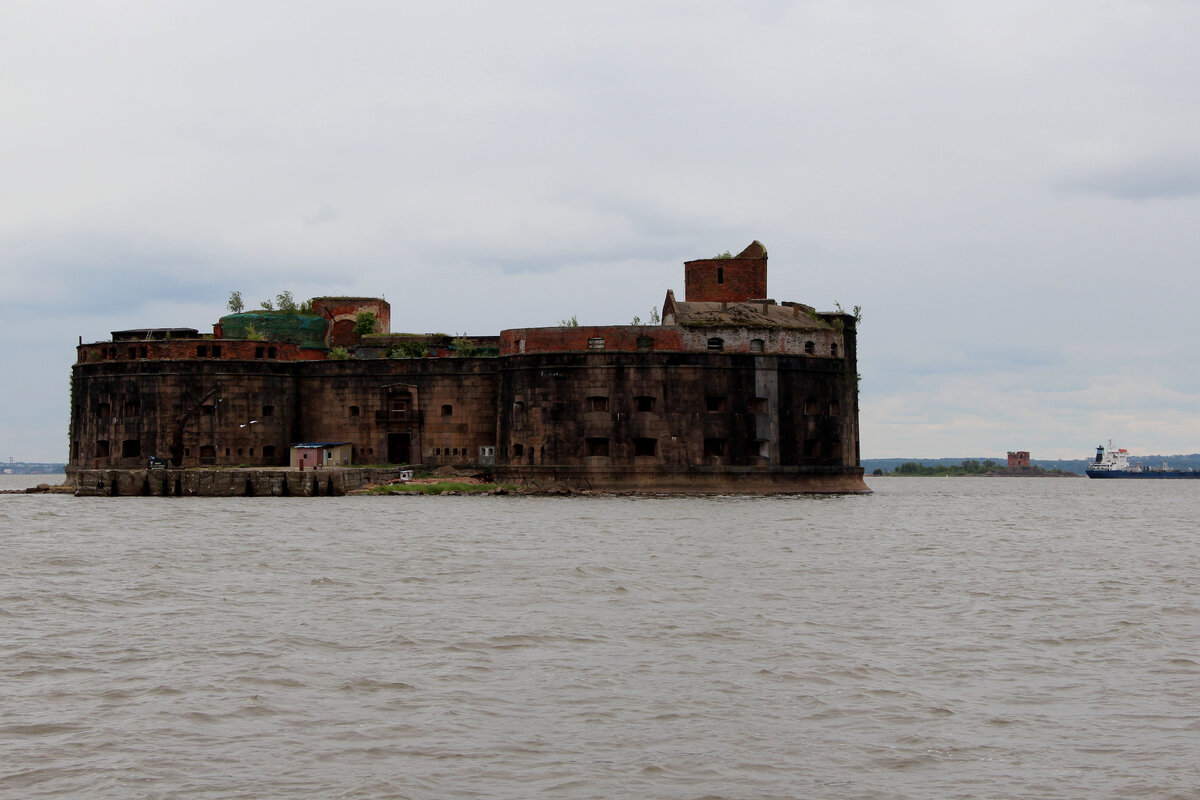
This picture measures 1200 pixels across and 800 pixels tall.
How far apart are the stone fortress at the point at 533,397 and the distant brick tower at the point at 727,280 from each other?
0.29ft

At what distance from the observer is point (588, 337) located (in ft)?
167

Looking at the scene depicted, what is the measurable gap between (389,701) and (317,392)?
4611cm

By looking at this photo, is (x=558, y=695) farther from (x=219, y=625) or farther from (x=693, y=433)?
(x=693, y=433)

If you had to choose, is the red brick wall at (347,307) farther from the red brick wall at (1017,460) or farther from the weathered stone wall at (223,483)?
the red brick wall at (1017,460)

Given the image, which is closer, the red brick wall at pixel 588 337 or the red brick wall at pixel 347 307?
the red brick wall at pixel 588 337

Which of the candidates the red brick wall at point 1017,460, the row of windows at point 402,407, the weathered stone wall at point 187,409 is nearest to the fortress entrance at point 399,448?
the row of windows at point 402,407

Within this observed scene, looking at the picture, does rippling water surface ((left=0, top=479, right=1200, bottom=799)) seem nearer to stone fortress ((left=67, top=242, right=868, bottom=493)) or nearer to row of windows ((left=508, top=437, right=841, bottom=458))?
row of windows ((left=508, top=437, right=841, bottom=458))

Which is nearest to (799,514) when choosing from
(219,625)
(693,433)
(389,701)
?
(693,433)

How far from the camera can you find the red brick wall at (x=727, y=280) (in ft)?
183

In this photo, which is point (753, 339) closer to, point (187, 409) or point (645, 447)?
point (645, 447)

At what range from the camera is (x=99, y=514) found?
37156 millimetres

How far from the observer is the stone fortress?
4938 centimetres

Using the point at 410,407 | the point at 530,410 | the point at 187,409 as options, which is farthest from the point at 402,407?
the point at 187,409

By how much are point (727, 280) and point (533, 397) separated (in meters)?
11.3
